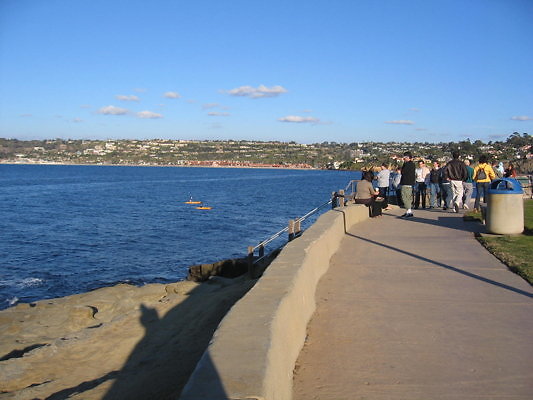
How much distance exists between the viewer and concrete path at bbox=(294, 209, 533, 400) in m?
4.40

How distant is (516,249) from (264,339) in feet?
25.8

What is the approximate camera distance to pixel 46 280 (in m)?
21.5

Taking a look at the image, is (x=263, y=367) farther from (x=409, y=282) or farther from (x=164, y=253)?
(x=164, y=253)

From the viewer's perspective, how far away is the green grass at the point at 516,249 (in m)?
8.61

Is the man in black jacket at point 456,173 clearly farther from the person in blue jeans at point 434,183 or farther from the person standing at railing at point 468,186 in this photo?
the person in blue jeans at point 434,183

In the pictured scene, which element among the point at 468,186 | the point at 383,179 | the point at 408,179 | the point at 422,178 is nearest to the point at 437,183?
the point at 422,178

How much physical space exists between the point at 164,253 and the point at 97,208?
2717 centimetres

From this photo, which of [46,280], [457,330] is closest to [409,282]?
[457,330]

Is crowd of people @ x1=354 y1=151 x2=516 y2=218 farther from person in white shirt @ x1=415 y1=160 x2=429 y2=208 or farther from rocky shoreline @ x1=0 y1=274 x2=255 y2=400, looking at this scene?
rocky shoreline @ x1=0 y1=274 x2=255 y2=400

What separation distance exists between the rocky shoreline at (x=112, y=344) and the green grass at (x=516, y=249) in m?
4.88

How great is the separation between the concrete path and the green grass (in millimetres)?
184

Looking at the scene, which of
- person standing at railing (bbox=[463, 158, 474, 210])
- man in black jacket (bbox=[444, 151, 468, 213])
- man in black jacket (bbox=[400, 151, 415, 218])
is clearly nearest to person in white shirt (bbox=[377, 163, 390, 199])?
man in black jacket (bbox=[400, 151, 415, 218])

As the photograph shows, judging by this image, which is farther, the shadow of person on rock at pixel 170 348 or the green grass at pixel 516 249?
the green grass at pixel 516 249

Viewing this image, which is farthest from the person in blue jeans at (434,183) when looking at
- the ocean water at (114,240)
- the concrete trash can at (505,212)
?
the ocean water at (114,240)
